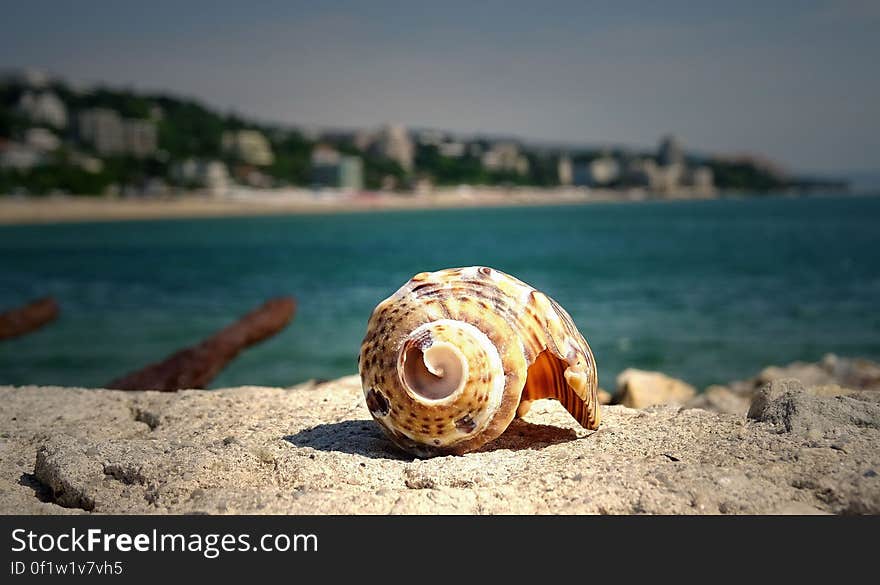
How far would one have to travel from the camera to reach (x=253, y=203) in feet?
413

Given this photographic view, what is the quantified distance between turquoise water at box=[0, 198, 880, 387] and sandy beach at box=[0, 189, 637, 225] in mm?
47759

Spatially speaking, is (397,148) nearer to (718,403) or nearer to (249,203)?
(249,203)

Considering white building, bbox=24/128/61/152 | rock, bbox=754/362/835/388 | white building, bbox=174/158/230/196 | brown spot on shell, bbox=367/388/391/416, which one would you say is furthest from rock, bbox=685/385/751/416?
white building, bbox=24/128/61/152

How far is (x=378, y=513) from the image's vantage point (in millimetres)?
3227

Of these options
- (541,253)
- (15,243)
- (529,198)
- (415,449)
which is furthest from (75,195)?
(415,449)

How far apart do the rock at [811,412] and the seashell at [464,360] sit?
1.02 meters

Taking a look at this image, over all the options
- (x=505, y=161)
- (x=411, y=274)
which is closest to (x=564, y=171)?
(x=505, y=161)

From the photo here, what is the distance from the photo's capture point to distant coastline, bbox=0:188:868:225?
9638 cm

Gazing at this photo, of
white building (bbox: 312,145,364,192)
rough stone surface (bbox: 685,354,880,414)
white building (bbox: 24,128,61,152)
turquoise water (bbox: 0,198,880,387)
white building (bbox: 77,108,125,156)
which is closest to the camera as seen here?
rough stone surface (bbox: 685,354,880,414)

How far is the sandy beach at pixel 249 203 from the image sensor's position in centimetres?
9625

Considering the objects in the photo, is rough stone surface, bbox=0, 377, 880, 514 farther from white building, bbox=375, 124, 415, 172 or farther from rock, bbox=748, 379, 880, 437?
white building, bbox=375, 124, 415, 172

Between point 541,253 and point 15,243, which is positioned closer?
point 541,253
